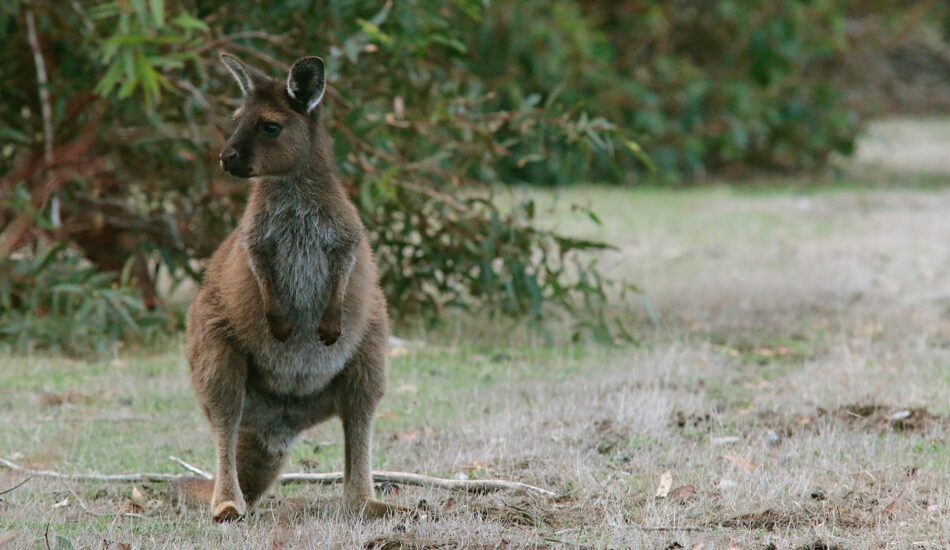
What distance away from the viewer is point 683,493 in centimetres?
450

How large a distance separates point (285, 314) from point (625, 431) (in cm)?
180

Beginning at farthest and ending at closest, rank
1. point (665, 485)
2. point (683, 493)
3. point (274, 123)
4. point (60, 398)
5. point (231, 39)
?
point (231, 39), point (60, 398), point (665, 485), point (683, 493), point (274, 123)

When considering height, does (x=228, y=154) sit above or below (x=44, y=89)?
above

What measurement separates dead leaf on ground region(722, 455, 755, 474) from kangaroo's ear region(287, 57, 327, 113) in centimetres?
198

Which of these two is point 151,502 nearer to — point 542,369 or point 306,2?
point 542,369

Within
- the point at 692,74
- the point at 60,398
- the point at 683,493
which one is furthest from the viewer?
the point at 692,74

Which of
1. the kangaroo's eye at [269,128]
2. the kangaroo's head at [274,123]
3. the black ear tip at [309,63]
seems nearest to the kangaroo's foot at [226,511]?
the kangaroo's head at [274,123]

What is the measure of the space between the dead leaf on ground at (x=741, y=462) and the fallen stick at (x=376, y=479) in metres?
0.75

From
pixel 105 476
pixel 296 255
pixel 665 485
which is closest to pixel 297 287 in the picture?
pixel 296 255

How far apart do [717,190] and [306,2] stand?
8.46 metres

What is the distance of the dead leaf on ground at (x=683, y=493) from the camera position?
14.6 feet

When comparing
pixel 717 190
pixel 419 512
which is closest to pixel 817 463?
pixel 419 512

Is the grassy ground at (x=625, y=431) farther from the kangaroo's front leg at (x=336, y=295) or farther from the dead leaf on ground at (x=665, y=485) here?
the kangaroo's front leg at (x=336, y=295)

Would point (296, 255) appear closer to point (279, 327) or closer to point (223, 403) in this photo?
point (279, 327)
